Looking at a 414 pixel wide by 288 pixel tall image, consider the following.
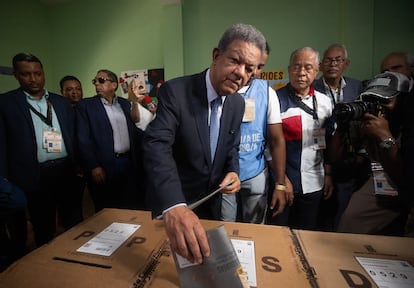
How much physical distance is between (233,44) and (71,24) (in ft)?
12.5

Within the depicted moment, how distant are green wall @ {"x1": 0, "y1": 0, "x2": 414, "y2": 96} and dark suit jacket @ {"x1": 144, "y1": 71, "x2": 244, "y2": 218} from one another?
6.76 ft

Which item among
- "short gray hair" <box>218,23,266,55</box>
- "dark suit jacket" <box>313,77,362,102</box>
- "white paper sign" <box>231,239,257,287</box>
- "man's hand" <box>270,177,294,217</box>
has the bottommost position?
"man's hand" <box>270,177,294,217</box>

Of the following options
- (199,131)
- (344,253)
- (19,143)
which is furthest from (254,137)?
(19,143)

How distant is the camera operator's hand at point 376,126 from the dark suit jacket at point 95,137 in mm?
1611

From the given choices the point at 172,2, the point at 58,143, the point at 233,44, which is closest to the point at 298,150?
the point at 233,44

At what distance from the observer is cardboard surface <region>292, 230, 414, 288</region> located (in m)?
0.58

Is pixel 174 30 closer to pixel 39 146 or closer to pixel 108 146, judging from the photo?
pixel 108 146

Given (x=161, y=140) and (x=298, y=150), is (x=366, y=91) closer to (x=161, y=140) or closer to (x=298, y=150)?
(x=298, y=150)

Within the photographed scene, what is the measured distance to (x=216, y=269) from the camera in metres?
0.52

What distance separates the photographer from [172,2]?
279cm

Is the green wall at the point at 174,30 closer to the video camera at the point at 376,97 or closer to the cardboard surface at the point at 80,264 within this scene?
the video camera at the point at 376,97

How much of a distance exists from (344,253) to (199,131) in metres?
0.63

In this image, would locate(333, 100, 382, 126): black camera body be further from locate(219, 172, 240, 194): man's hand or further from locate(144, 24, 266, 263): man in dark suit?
locate(219, 172, 240, 194): man's hand

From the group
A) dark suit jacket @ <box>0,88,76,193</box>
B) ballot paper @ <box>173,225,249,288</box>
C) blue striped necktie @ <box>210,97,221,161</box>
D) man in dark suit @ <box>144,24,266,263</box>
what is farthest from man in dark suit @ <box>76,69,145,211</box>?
ballot paper @ <box>173,225,249,288</box>
